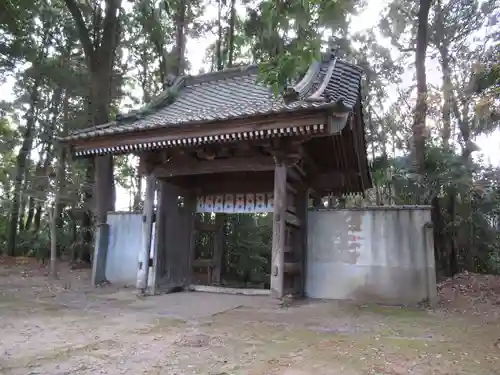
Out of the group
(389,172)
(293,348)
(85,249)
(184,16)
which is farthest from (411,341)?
(184,16)

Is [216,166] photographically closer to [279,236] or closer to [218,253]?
[279,236]

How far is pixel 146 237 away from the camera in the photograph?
25.4 ft

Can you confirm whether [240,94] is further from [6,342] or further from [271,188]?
[6,342]

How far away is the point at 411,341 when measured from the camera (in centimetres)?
425

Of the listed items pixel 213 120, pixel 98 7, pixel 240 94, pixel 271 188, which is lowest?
pixel 271 188

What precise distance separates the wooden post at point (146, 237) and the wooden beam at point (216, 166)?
1.08ft

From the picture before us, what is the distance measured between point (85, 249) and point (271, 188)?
295 inches

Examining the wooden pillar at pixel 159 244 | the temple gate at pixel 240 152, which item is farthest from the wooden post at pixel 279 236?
the wooden pillar at pixel 159 244

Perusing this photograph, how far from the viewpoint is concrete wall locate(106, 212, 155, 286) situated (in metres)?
9.20

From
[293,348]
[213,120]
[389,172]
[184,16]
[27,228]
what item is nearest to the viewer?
[293,348]

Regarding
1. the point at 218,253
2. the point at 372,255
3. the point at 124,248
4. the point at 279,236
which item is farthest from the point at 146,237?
the point at 372,255

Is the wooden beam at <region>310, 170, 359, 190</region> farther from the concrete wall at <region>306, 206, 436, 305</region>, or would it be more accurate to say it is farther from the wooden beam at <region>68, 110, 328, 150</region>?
the wooden beam at <region>68, 110, 328, 150</region>

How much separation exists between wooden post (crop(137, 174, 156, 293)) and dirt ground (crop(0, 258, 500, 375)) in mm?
463

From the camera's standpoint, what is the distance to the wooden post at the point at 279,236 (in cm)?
668
